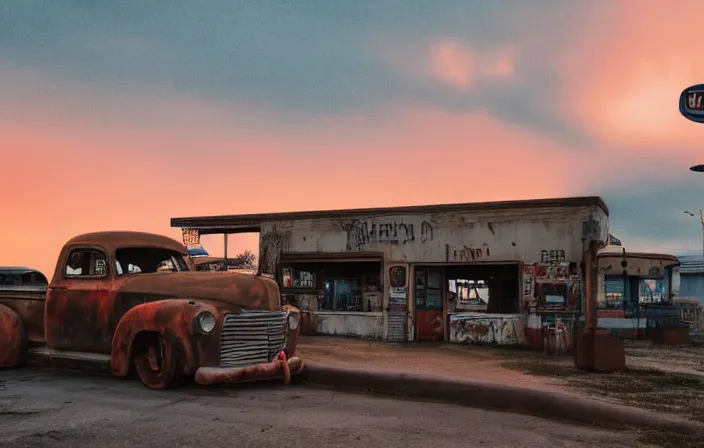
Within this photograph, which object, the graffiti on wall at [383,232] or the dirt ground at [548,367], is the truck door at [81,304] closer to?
the dirt ground at [548,367]

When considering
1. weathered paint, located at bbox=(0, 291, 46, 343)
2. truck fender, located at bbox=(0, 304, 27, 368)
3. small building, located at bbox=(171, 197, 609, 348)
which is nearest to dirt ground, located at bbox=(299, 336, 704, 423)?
small building, located at bbox=(171, 197, 609, 348)

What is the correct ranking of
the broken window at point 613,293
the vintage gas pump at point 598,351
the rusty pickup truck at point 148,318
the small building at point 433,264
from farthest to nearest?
the broken window at point 613,293, the small building at point 433,264, the vintage gas pump at point 598,351, the rusty pickup truck at point 148,318

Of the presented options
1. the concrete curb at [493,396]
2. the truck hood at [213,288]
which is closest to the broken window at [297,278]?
the concrete curb at [493,396]

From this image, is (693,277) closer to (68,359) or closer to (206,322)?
(206,322)

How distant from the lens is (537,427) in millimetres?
6344

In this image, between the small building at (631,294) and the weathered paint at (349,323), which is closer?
the weathered paint at (349,323)

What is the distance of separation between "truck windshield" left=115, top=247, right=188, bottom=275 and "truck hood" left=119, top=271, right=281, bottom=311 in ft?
1.45

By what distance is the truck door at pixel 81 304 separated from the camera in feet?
29.5

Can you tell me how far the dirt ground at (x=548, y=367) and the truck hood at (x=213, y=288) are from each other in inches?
98.5

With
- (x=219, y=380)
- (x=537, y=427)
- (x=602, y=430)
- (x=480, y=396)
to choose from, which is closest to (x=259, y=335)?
(x=219, y=380)

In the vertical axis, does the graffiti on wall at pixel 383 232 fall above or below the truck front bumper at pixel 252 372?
above

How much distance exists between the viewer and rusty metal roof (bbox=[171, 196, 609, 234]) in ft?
48.5

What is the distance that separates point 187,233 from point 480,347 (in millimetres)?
9817

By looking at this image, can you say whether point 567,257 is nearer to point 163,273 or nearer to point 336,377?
point 336,377
